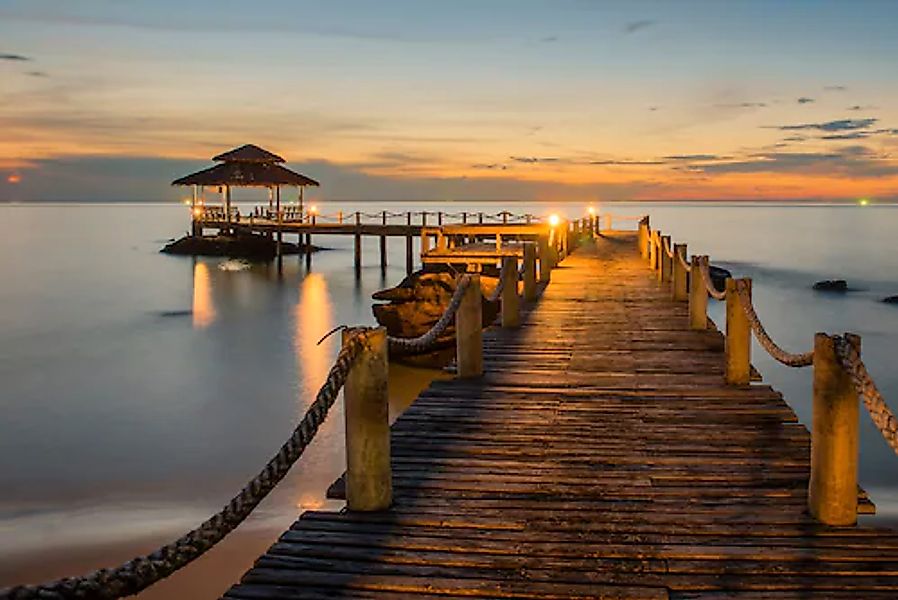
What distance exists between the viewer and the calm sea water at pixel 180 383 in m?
11.6

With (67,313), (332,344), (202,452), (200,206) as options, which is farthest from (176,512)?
(200,206)

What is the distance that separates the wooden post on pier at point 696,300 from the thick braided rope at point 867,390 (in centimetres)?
641

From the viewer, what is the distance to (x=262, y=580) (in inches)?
144

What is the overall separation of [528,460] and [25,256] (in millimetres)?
70214

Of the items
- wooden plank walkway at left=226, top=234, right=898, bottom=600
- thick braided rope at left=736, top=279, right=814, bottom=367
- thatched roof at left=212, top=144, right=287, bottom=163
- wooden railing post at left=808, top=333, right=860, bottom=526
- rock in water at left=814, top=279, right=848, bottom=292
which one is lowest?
rock in water at left=814, top=279, right=848, bottom=292

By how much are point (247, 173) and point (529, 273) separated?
39.8 metres

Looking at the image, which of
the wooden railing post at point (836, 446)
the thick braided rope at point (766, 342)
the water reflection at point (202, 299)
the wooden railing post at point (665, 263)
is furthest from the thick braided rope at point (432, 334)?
the water reflection at point (202, 299)

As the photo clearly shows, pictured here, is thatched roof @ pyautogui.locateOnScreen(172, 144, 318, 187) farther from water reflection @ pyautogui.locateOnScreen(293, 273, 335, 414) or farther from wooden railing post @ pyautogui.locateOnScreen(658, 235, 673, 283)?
wooden railing post @ pyautogui.locateOnScreen(658, 235, 673, 283)

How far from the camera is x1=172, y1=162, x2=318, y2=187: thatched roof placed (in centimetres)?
5006

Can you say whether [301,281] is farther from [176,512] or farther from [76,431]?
[176,512]

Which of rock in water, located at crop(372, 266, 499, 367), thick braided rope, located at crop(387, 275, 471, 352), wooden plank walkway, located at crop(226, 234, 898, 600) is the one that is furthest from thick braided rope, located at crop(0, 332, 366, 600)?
rock in water, located at crop(372, 266, 499, 367)

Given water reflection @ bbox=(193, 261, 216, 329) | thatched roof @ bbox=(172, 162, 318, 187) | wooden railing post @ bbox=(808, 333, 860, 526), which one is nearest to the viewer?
wooden railing post @ bbox=(808, 333, 860, 526)

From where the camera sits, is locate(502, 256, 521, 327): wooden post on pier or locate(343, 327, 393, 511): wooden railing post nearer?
locate(343, 327, 393, 511): wooden railing post

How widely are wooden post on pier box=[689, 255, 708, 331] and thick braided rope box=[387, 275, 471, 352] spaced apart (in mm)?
4165
